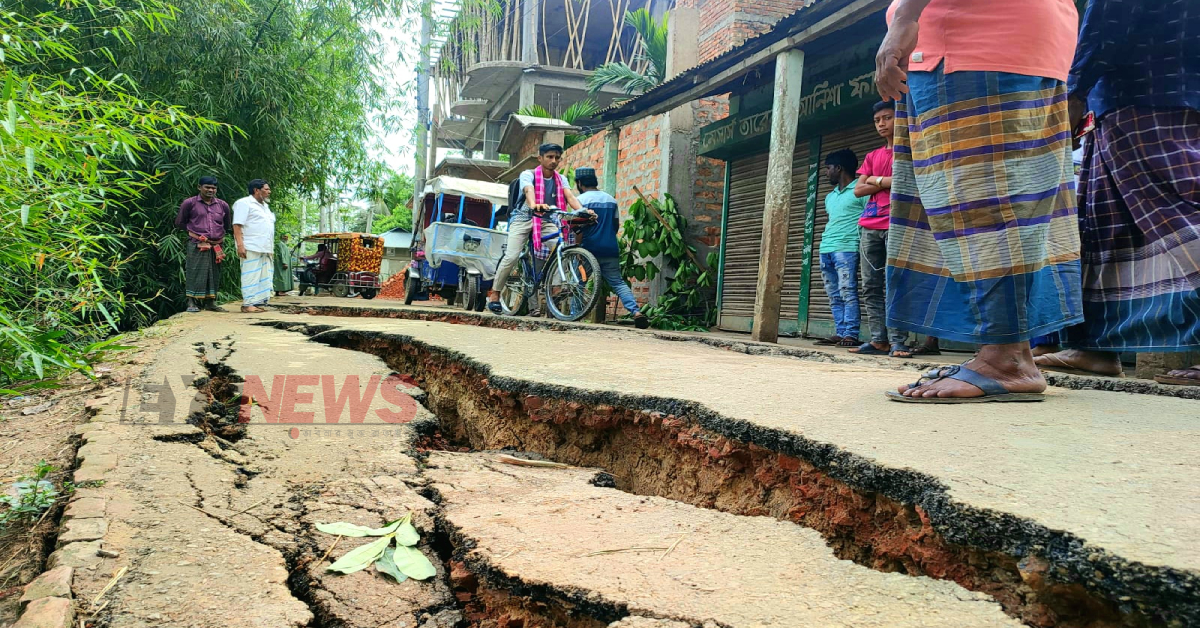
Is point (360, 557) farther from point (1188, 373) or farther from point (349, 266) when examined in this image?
point (349, 266)

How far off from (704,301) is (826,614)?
698cm

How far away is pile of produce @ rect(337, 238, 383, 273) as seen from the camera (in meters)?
14.8

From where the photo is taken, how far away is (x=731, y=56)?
5746 mm

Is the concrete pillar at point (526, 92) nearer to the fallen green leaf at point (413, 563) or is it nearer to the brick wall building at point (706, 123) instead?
the brick wall building at point (706, 123)

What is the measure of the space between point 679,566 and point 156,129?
16.2 ft

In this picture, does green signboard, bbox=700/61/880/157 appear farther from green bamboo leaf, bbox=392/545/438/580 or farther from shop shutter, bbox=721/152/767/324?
green bamboo leaf, bbox=392/545/438/580

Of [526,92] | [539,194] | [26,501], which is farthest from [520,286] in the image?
[526,92]

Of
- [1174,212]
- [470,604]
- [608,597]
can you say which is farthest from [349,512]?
[1174,212]

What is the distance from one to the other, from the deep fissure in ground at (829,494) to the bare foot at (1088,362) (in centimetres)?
159

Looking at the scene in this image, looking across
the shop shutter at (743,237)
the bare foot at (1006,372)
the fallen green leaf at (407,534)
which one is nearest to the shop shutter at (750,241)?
the shop shutter at (743,237)

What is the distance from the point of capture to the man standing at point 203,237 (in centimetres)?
736

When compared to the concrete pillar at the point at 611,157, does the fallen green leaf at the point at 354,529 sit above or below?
below

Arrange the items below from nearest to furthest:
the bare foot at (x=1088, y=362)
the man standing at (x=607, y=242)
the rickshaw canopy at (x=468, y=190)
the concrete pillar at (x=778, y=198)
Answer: the bare foot at (x=1088, y=362) < the concrete pillar at (x=778, y=198) < the man standing at (x=607, y=242) < the rickshaw canopy at (x=468, y=190)

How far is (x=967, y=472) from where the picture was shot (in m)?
1.28
